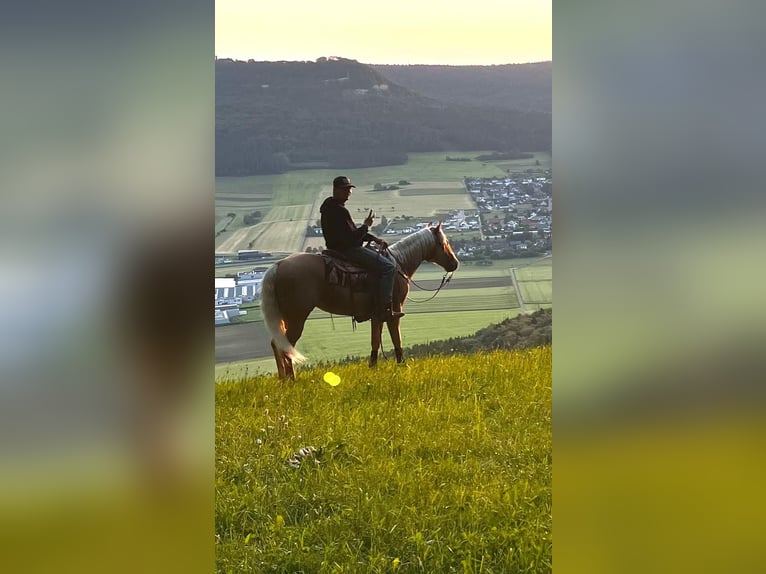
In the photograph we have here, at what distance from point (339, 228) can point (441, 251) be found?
416 mm

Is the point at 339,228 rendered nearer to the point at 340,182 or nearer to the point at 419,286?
the point at 340,182

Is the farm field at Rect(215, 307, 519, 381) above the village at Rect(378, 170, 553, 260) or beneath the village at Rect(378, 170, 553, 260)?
beneath

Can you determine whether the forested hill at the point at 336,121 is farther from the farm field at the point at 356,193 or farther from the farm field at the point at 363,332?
the farm field at the point at 363,332

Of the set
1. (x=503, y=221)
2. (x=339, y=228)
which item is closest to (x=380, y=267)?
(x=339, y=228)

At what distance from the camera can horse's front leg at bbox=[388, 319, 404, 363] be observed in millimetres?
3152

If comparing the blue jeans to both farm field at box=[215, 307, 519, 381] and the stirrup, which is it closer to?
the stirrup

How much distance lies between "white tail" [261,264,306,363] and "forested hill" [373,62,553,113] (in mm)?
904

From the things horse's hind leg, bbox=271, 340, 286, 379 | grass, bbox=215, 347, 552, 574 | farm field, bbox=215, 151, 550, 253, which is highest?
farm field, bbox=215, 151, 550, 253
